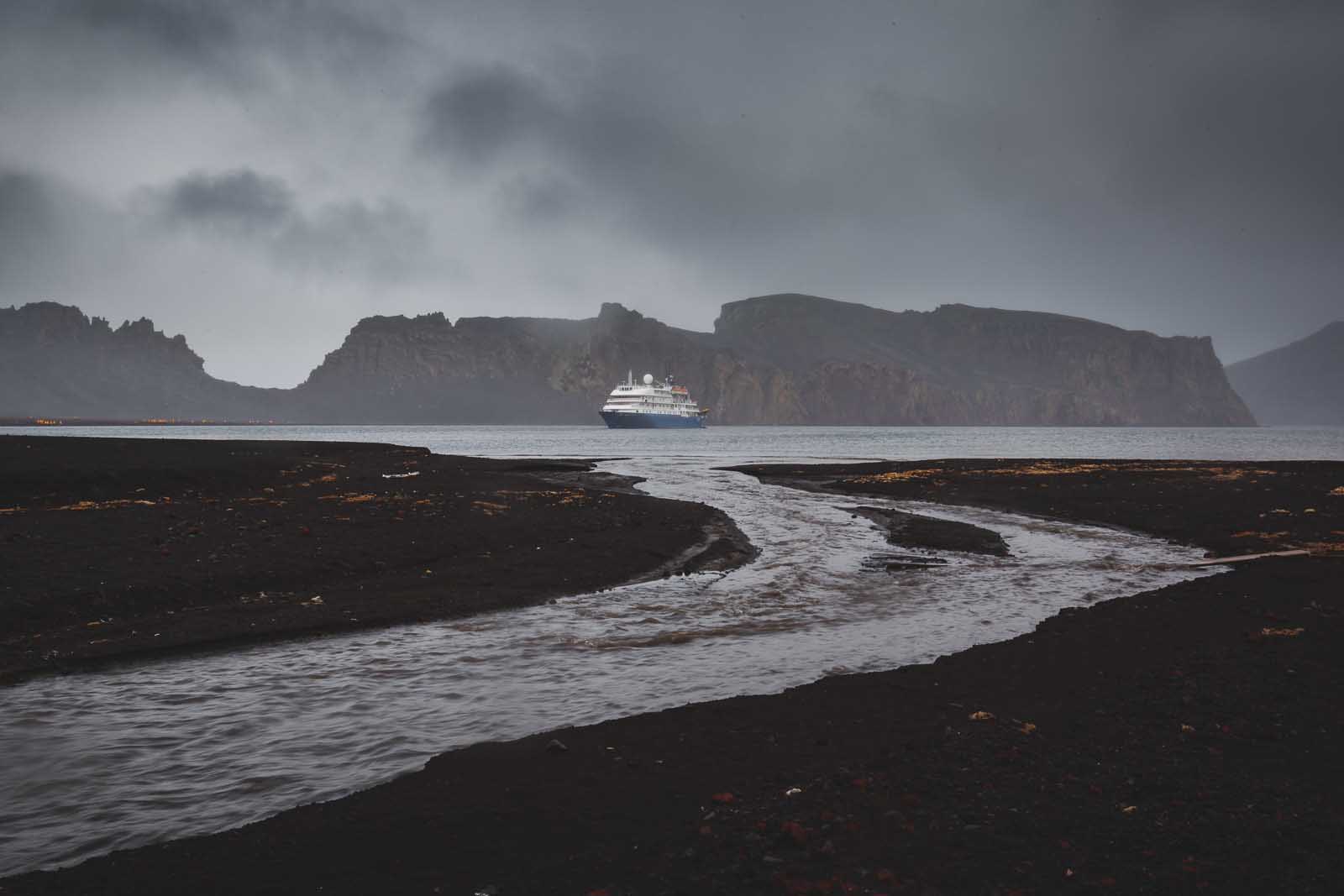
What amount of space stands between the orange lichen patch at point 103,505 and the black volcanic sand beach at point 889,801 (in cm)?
2571

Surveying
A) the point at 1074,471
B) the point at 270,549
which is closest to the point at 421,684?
the point at 270,549

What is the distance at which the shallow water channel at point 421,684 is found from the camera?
804cm

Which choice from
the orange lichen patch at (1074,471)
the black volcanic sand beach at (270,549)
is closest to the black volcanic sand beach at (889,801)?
the black volcanic sand beach at (270,549)

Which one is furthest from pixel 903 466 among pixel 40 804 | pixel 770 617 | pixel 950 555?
pixel 40 804

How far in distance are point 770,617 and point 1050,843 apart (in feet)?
33.7

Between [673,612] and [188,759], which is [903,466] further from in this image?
[188,759]

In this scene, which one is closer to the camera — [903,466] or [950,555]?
[950,555]

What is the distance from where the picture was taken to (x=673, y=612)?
55.3 ft

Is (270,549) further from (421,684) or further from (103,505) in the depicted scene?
(103,505)

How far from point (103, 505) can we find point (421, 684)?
24.1 metres

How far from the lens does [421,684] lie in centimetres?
1177

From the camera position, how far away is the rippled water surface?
8.05 m

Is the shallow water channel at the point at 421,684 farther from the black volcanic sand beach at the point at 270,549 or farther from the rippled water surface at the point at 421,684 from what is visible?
the black volcanic sand beach at the point at 270,549

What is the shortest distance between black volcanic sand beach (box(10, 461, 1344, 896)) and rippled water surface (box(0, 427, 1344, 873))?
→ 886mm
